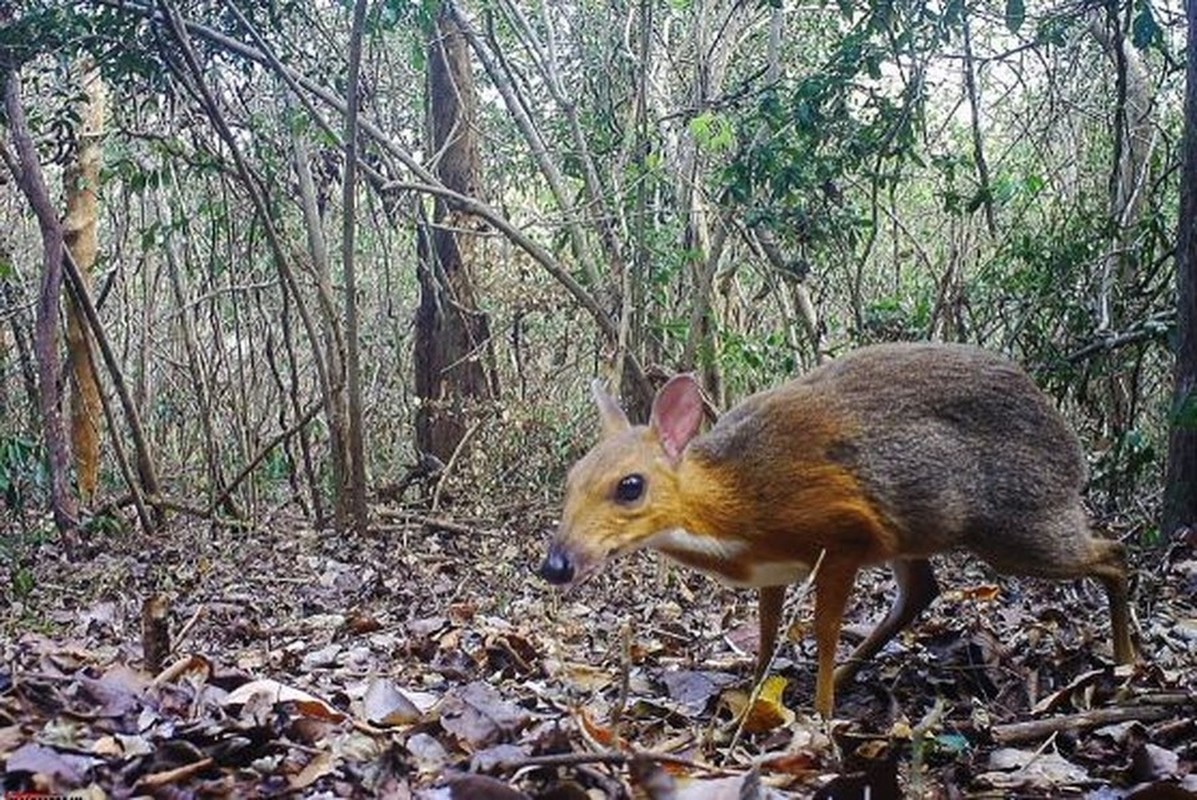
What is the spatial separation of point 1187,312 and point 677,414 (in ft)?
8.30

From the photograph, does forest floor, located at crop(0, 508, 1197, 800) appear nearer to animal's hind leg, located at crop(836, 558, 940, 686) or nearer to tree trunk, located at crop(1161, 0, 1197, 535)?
animal's hind leg, located at crop(836, 558, 940, 686)

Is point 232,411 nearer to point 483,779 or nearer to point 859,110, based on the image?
point 859,110

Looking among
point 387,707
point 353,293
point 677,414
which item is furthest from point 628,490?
point 353,293

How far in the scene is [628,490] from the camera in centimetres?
416

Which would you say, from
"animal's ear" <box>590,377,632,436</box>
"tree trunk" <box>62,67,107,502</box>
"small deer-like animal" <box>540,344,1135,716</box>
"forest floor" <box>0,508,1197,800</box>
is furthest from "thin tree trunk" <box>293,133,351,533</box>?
"small deer-like animal" <box>540,344,1135,716</box>

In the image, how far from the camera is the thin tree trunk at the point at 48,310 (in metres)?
7.93

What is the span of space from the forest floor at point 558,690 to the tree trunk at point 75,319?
170 inches

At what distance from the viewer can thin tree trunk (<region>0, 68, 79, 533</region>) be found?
7.93 m

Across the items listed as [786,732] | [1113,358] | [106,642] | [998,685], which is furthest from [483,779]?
[1113,358]

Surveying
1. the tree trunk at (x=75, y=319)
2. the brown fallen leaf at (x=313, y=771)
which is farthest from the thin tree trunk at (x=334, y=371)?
the brown fallen leaf at (x=313, y=771)

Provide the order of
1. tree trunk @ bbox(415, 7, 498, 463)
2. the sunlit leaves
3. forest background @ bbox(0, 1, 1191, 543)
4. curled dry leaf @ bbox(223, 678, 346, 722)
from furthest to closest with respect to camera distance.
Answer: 1. tree trunk @ bbox(415, 7, 498, 463)
2. the sunlit leaves
3. forest background @ bbox(0, 1, 1191, 543)
4. curled dry leaf @ bbox(223, 678, 346, 722)

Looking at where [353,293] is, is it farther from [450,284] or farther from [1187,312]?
[1187,312]

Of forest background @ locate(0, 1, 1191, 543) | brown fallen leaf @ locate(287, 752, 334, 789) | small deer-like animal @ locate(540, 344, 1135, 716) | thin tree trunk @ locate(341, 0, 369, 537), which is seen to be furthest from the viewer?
forest background @ locate(0, 1, 1191, 543)

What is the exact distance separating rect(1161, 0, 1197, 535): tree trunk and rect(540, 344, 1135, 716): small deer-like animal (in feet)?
4.44
